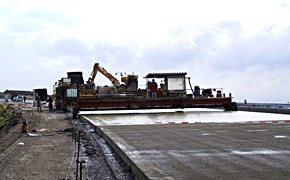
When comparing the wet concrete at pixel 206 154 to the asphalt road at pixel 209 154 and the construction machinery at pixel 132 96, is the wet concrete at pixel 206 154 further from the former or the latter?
the construction machinery at pixel 132 96

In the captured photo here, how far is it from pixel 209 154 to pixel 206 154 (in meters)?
0.08

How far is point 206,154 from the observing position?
1143cm

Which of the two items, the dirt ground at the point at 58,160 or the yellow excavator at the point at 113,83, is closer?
the dirt ground at the point at 58,160

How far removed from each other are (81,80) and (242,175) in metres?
41.5

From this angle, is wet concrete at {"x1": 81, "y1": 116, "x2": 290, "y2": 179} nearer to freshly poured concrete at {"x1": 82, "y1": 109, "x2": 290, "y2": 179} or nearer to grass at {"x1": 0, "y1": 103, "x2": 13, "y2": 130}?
freshly poured concrete at {"x1": 82, "y1": 109, "x2": 290, "y2": 179}

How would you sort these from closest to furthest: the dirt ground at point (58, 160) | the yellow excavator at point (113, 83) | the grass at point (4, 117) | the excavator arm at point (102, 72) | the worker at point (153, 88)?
1. the dirt ground at point (58, 160)
2. the worker at point (153, 88)
3. the grass at point (4, 117)
4. the yellow excavator at point (113, 83)
5. the excavator arm at point (102, 72)

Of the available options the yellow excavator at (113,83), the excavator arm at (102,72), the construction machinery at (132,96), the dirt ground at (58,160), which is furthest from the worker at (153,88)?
the dirt ground at (58,160)

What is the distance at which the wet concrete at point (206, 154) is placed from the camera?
29.3 feet

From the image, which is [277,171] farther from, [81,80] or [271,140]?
[81,80]

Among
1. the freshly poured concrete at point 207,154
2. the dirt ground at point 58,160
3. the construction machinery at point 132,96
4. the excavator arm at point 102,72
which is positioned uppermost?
the excavator arm at point 102,72

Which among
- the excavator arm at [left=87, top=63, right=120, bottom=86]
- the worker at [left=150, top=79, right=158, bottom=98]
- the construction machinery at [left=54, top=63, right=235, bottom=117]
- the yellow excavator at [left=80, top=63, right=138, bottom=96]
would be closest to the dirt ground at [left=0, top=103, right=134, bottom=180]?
the construction machinery at [left=54, top=63, right=235, bottom=117]

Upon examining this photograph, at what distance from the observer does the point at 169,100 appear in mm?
36219

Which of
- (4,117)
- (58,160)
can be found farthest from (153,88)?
(58,160)

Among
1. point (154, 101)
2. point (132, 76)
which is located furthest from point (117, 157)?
point (132, 76)
